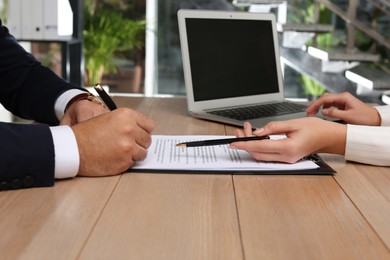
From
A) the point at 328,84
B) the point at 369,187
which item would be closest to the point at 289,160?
the point at 369,187

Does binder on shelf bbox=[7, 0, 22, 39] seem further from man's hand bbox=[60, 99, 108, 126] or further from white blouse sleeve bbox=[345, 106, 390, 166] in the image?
white blouse sleeve bbox=[345, 106, 390, 166]

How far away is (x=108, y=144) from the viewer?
79 cm

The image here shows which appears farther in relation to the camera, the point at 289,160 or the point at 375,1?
the point at 375,1

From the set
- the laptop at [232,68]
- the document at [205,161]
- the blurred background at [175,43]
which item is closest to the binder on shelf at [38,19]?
the blurred background at [175,43]

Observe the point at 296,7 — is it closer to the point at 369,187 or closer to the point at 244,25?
the point at 244,25

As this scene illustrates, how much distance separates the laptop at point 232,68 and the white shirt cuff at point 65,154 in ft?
1.79

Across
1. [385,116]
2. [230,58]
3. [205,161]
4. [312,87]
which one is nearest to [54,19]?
[230,58]

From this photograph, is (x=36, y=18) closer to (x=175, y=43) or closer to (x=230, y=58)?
(x=230, y=58)

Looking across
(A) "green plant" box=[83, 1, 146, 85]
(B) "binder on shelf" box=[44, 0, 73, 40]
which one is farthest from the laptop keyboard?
(A) "green plant" box=[83, 1, 146, 85]

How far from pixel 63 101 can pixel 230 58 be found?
51cm

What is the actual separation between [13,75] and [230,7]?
3.59 metres

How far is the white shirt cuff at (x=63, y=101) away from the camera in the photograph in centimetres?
112

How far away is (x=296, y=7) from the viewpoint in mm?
4633

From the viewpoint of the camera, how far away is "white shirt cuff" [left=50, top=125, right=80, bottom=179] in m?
0.76
